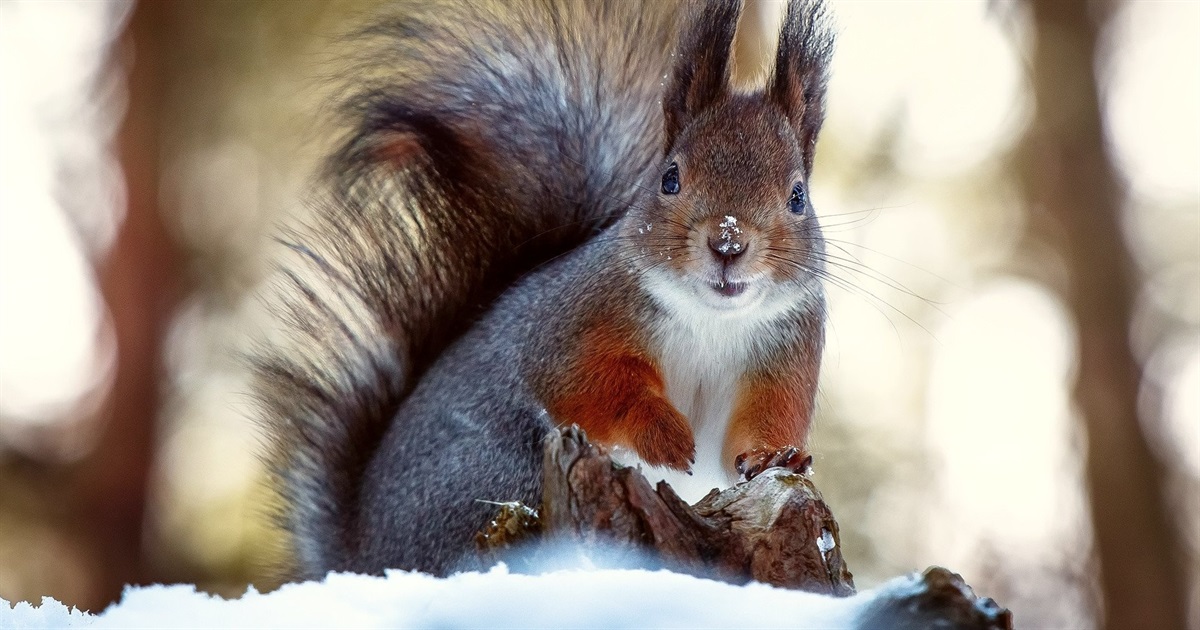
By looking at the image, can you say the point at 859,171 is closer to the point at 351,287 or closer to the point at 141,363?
the point at 351,287

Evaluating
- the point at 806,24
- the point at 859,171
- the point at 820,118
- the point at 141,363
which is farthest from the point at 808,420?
the point at 141,363

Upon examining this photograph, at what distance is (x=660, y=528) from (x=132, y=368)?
2.59 m

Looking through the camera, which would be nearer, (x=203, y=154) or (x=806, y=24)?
(x=806, y=24)

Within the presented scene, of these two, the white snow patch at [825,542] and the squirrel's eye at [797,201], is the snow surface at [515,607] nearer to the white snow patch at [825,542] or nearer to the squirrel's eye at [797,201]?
the white snow patch at [825,542]

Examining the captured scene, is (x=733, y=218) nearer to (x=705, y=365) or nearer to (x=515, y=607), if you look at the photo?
(x=705, y=365)

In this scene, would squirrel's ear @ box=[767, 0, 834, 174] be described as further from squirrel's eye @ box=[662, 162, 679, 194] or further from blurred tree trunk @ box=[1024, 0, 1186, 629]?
blurred tree trunk @ box=[1024, 0, 1186, 629]

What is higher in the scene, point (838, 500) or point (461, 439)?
point (838, 500)

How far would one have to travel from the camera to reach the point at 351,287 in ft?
6.16

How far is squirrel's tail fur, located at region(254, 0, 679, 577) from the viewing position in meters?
1.86

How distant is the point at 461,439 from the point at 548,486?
567mm

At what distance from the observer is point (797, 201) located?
1516mm

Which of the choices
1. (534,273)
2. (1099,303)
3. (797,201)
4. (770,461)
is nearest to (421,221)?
(534,273)

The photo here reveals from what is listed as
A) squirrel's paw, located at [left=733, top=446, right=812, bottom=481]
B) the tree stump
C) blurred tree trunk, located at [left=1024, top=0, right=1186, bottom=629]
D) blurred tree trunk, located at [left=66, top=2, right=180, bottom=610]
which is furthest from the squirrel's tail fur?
blurred tree trunk, located at [left=1024, top=0, right=1186, bottom=629]

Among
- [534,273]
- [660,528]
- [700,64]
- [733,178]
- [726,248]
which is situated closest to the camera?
[660,528]
